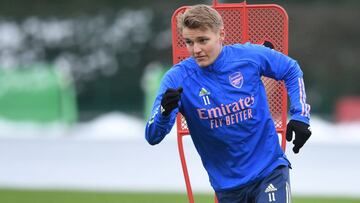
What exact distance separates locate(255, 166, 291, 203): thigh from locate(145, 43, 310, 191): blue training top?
1.7 inches

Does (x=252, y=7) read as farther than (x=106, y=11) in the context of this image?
No

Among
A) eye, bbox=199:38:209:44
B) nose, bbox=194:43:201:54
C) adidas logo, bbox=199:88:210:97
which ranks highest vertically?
eye, bbox=199:38:209:44

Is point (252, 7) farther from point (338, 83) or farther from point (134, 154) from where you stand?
point (338, 83)

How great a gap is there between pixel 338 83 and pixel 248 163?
22.5 metres

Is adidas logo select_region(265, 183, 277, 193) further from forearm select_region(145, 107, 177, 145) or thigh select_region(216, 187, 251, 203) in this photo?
forearm select_region(145, 107, 177, 145)

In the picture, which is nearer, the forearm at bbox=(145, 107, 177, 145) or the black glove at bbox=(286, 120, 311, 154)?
the forearm at bbox=(145, 107, 177, 145)

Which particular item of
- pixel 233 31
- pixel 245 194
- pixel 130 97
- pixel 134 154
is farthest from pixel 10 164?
pixel 130 97

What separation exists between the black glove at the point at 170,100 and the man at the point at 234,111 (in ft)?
0.50

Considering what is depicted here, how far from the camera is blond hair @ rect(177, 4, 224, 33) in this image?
231 inches

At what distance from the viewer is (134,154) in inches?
576

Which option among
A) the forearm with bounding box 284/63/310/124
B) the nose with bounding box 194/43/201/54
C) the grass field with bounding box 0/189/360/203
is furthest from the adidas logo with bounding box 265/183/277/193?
the grass field with bounding box 0/189/360/203

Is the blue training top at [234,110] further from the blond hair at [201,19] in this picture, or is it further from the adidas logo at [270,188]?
the blond hair at [201,19]

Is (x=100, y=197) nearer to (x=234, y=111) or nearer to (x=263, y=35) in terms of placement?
(x=263, y=35)

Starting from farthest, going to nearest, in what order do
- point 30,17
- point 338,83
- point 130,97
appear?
point 30,17 < point 338,83 < point 130,97
